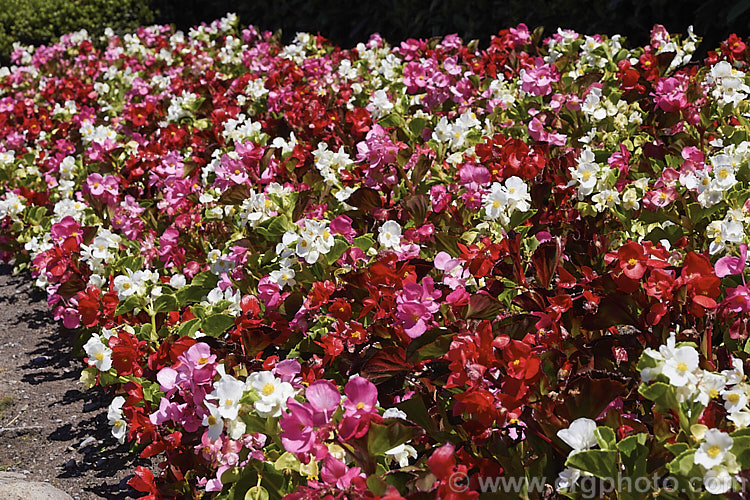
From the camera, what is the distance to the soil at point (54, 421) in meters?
2.30

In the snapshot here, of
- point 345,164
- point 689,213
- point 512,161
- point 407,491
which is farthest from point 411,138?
point 407,491

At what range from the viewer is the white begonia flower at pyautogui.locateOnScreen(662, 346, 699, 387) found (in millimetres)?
1179

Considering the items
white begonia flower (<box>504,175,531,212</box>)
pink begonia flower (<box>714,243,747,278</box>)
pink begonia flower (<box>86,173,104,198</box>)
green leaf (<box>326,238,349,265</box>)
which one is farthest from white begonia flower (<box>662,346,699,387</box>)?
pink begonia flower (<box>86,173,104,198</box>)

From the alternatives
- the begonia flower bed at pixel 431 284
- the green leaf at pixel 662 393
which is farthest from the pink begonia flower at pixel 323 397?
the green leaf at pixel 662 393

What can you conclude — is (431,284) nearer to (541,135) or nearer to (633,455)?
(633,455)

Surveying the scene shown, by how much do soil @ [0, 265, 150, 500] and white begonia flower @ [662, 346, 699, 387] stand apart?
65.0 inches

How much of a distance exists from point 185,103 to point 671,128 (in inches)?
101

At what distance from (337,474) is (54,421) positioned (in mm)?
1746

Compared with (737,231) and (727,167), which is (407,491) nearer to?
(737,231)

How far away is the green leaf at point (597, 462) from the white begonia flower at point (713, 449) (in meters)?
0.13

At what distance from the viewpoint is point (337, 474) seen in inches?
49.6

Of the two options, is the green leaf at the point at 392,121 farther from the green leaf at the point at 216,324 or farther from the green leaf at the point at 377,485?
the green leaf at the point at 377,485

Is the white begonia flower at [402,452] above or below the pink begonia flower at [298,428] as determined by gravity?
below

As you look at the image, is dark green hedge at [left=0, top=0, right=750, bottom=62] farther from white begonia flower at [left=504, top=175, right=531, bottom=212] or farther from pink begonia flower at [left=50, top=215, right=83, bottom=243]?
pink begonia flower at [left=50, top=215, right=83, bottom=243]
